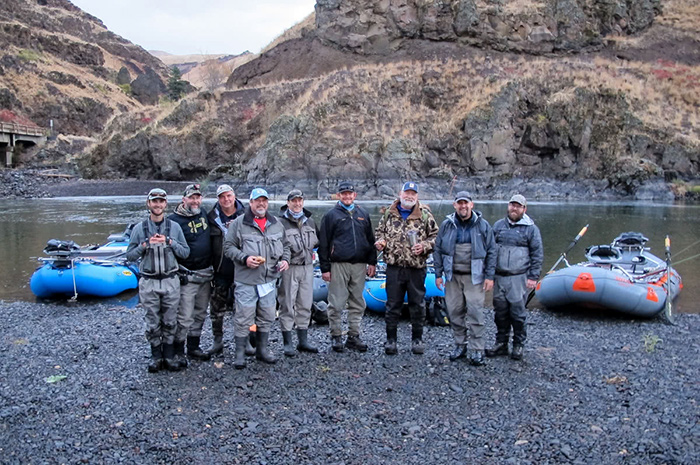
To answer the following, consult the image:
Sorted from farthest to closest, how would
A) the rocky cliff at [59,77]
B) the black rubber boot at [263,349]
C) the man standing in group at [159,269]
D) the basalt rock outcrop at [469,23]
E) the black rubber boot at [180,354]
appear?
the rocky cliff at [59,77] → the basalt rock outcrop at [469,23] → the black rubber boot at [263,349] → the black rubber boot at [180,354] → the man standing in group at [159,269]

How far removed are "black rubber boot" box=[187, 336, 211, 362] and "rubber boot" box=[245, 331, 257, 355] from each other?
455 millimetres

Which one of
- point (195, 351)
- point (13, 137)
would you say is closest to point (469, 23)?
point (13, 137)

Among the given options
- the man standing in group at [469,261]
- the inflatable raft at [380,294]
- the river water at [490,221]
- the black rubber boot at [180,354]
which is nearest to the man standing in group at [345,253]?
the man standing in group at [469,261]

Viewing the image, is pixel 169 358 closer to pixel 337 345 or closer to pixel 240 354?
pixel 240 354

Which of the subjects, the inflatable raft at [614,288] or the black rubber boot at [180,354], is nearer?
the black rubber boot at [180,354]

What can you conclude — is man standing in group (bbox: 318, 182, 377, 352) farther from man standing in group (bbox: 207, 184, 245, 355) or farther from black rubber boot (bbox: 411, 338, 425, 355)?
man standing in group (bbox: 207, 184, 245, 355)

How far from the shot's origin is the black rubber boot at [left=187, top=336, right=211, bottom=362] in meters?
6.07

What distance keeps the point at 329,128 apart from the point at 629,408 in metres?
33.3

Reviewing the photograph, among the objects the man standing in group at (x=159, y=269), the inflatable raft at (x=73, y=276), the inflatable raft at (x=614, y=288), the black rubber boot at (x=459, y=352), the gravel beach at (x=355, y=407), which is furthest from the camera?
the inflatable raft at (x=73, y=276)

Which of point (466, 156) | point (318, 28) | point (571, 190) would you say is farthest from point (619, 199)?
point (318, 28)

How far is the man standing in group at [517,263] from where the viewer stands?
6102mm

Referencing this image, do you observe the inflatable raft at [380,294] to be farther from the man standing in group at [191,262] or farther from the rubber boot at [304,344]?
the man standing in group at [191,262]

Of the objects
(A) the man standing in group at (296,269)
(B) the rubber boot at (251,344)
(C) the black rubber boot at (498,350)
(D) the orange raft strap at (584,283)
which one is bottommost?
(C) the black rubber boot at (498,350)

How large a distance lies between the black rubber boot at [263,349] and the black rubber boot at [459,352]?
2.13 meters
